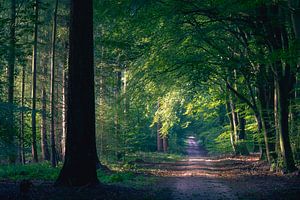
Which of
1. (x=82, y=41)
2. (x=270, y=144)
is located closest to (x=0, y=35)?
(x=82, y=41)

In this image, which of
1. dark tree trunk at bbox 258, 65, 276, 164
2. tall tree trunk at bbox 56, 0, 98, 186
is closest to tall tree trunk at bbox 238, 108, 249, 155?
dark tree trunk at bbox 258, 65, 276, 164

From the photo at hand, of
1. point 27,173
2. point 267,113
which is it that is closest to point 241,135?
point 267,113

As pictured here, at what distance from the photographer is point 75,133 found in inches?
417

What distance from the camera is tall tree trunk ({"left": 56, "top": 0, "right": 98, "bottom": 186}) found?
10.6m

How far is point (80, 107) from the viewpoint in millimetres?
10656

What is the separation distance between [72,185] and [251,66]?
11.7 meters

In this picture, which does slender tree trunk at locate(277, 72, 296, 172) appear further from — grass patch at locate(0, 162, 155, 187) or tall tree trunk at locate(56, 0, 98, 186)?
tall tree trunk at locate(56, 0, 98, 186)

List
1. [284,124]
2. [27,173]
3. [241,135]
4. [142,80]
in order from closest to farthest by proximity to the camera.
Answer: [284,124], [27,173], [142,80], [241,135]

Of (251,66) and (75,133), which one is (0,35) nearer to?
(75,133)

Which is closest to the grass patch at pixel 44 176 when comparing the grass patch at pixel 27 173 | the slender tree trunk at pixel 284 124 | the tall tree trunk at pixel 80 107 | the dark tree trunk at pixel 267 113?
the grass patch at pixel 27 173

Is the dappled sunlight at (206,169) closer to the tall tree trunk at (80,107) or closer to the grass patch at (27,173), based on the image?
the grass patch at (27,173)

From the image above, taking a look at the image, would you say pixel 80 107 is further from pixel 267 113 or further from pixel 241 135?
pixel 241 135

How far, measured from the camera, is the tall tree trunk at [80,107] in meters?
10.6

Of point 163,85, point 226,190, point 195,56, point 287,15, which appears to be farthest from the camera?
point 163,85
